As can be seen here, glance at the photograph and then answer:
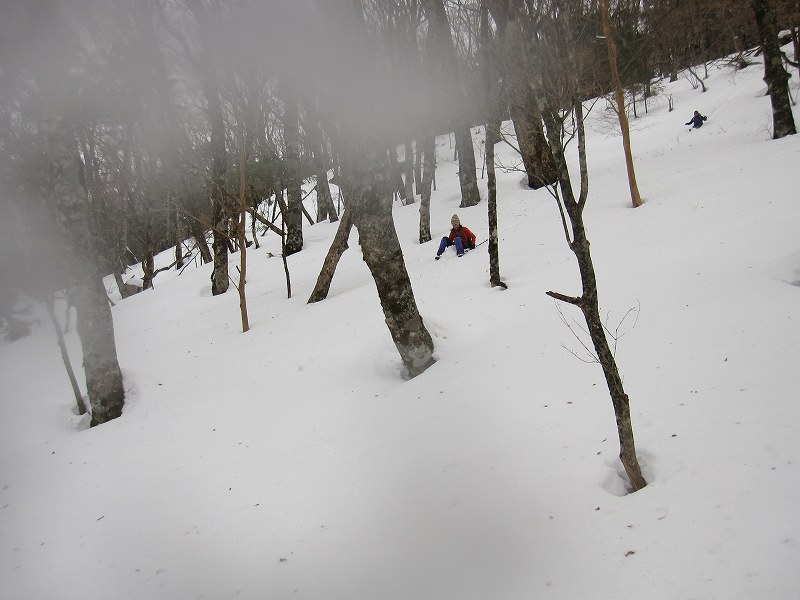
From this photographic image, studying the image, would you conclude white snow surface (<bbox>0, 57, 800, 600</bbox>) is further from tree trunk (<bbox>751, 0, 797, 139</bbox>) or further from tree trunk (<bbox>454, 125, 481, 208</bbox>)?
tree trunk (<bbox>454, 125, 481, 208</bbox>)

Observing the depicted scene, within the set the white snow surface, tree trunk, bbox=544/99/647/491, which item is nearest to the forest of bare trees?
tree trunk, bbox=544/99/647/491

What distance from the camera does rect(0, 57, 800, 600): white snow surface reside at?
7.00 ft

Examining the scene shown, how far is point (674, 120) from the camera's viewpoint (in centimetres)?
1986

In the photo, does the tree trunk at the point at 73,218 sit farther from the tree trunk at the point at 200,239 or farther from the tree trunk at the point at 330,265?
the tree trunk at the point at 200,239

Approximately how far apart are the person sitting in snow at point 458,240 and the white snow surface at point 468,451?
2037mm

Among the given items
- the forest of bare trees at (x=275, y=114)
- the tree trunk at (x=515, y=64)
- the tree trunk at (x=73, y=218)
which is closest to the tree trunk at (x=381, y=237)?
the forest of bare trees at (x=275, y=114)

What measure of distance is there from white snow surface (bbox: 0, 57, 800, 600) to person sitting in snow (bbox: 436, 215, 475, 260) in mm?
2037

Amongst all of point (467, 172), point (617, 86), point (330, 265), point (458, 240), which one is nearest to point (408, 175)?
point (467, 172)

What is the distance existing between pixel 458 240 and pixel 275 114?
713 centimetres

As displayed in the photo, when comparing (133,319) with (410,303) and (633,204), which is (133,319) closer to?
(410,303)

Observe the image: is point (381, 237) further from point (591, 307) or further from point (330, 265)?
point (330, 265)

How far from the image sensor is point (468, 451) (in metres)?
3.15

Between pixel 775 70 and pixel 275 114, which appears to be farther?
Answer: pixel 275 114

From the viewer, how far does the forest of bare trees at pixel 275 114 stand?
4398mm
